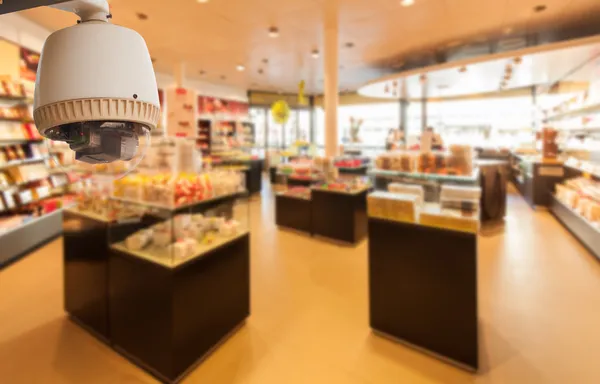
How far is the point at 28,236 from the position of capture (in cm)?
414

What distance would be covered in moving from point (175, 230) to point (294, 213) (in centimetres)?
317

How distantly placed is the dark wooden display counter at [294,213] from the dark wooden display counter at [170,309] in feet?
9.01

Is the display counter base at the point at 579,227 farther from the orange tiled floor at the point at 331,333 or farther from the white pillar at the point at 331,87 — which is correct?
the white pillar at the point at 331,87

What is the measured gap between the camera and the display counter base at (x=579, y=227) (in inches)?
155

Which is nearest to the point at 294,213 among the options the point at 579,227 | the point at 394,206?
the point at 394,206

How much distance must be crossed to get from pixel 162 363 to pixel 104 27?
2.03m

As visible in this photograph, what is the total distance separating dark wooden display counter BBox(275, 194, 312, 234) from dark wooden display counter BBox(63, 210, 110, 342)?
10.4ft

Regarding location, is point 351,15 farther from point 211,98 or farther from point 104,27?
point 211,98

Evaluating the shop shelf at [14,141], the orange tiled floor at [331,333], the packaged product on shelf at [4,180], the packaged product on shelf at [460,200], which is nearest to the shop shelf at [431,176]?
the packaged product on shelf at [460,200]

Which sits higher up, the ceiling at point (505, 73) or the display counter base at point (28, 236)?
the ceiling at point (505, 73)

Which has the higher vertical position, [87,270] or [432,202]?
[432,202]

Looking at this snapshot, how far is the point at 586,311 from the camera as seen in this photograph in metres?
2.72

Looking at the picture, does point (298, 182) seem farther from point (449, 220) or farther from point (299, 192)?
point (449, 220)

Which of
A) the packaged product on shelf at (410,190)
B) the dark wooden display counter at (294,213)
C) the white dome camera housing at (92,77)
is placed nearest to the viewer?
the white dome camera housing at (92,77)
